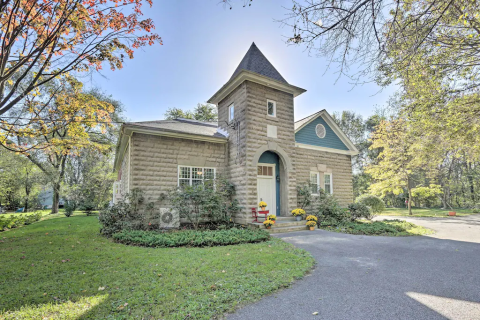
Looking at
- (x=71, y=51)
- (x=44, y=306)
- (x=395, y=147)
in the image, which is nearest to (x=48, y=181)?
(x=71, y=51)

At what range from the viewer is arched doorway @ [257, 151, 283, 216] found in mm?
11250

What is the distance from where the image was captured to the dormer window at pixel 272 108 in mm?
11102

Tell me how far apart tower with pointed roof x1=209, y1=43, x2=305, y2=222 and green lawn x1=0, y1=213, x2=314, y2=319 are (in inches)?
166

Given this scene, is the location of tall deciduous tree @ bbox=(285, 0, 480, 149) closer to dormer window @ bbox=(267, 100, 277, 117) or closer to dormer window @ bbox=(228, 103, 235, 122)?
dormer window @ bbox=(267, 100, 277, 117)

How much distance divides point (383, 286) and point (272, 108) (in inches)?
343

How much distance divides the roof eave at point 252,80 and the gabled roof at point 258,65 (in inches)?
12.5

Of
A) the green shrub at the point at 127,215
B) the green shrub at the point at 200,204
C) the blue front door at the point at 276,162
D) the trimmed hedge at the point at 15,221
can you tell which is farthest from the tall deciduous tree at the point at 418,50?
the trimmed hedge at the point at 15,221

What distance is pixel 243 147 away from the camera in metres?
10.2

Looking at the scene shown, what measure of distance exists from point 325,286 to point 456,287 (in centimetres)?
219

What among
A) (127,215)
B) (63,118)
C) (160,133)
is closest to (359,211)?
(160,133)

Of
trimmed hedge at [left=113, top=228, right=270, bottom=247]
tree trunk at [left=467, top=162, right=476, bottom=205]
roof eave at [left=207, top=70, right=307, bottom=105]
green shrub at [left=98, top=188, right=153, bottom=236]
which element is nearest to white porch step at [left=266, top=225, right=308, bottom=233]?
trimmed hedge at [left=113, top=228, right=270, bottom=247]

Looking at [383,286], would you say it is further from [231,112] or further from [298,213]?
[231,112]

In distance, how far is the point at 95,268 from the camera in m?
4.82

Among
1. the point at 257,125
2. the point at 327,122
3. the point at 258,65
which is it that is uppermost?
the point at 258,65
